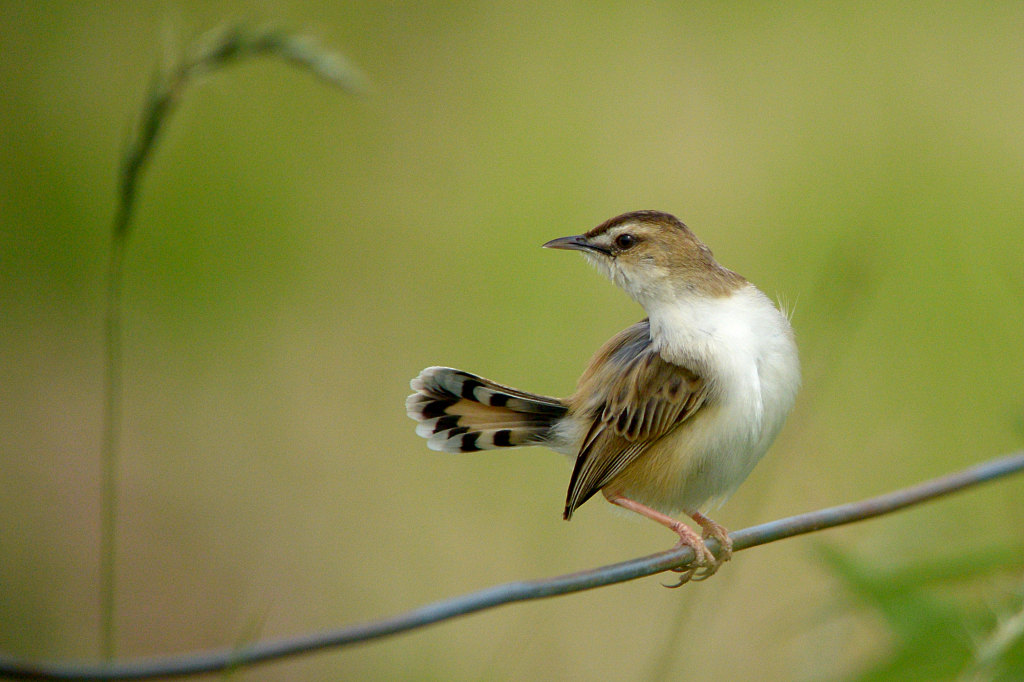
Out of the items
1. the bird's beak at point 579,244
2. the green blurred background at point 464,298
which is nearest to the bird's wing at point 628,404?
the bird's beak at point 579,244

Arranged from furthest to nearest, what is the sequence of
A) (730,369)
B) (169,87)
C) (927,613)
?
(927,613) → (730,369) → (169,87)

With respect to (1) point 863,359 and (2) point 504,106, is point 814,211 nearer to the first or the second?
(1) point 863,359

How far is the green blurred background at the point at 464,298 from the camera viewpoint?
464cm

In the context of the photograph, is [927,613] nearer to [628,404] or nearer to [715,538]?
[715,538]

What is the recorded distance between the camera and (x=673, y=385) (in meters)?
2.08

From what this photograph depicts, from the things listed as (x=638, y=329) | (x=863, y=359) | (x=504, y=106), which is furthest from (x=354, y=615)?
(x=504, y=106)

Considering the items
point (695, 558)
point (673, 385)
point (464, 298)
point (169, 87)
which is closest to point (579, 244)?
point (673, 385)

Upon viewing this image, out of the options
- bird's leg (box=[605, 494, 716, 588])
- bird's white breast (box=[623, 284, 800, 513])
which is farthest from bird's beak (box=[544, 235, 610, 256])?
bird's leg (box=[605, 494, 716, 588])

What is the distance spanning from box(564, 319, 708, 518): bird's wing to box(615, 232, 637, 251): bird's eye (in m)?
0.19

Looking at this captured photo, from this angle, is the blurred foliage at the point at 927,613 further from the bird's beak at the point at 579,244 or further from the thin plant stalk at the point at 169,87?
the thin plant stalk at the point at 169,87

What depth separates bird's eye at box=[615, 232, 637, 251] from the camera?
1.98 meters

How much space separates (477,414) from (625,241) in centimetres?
69

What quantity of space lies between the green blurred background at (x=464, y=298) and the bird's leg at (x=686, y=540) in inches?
8.5

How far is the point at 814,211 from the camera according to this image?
689 centimetres
